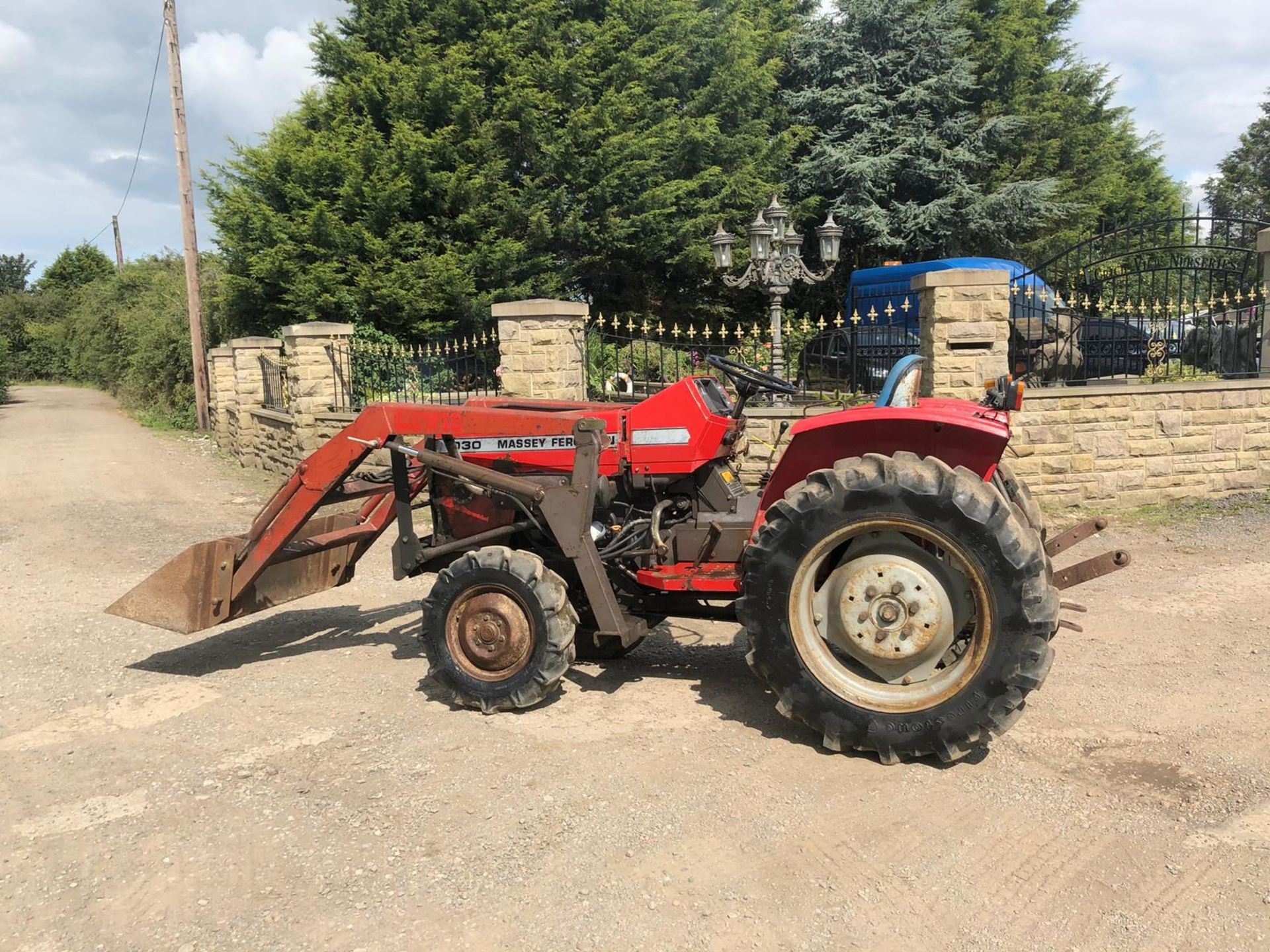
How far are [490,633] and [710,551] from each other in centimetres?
107

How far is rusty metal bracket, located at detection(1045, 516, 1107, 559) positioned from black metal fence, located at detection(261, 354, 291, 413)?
10519 millimetres

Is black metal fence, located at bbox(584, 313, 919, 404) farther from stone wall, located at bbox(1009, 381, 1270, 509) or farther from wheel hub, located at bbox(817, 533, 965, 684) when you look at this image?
wheel hub, located at bbox(817, 533, 965, 684)

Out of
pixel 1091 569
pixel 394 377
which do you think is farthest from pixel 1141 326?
pixel 394 377

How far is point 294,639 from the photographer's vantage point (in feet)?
17.3

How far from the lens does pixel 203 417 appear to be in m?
17.3

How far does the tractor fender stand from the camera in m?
3.58

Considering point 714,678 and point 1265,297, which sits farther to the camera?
point 1265,297

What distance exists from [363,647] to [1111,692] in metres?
3.91

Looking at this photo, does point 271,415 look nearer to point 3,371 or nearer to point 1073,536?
point 1073,536

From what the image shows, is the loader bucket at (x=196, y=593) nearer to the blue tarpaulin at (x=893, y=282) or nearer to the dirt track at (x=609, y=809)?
the dirt track at (x=609, y=809)

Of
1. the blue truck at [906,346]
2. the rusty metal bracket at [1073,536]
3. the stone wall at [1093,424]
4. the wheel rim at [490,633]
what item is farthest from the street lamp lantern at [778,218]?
the wheel rim at [490,633]

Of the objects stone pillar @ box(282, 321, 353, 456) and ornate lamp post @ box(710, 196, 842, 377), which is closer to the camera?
ornate lamp post @ box(710, 196, 842, 377)

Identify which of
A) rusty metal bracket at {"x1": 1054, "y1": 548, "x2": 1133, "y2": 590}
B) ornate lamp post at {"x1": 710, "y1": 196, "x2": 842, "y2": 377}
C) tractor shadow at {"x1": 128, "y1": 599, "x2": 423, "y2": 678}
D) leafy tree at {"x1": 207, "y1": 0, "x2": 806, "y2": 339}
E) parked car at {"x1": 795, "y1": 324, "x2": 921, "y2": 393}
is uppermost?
leafy tree at {"x1": 207, "y1": 0, "x2": 806, "y2": 339}

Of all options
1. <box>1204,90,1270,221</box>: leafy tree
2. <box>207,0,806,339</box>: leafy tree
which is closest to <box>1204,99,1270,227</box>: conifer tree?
<box>1204,90,1270,221</box>: leafy tree
